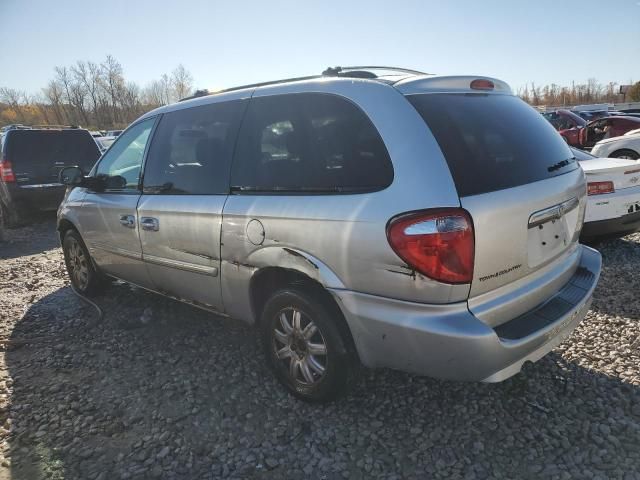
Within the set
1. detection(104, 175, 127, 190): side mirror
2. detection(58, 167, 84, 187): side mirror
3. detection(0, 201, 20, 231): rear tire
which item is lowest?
detection(0, 201, 20, 231): rear tire

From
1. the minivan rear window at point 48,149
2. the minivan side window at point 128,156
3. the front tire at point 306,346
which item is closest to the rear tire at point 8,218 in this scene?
the minivan rear window at point 48,149

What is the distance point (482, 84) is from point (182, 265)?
232 centimetres

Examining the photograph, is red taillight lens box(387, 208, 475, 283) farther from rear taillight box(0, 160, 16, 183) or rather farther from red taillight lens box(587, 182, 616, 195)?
rear taillight box(0, 160, 16, 183)

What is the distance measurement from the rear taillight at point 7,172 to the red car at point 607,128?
50.4ft

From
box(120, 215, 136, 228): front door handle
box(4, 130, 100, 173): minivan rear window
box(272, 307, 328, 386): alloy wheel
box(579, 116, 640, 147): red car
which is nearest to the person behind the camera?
box(272, 307, 328, 386): alloy wheel

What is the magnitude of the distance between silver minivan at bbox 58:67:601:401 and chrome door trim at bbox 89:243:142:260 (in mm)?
545

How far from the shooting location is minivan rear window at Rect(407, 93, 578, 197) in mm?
2158

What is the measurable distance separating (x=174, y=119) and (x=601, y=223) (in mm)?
4495

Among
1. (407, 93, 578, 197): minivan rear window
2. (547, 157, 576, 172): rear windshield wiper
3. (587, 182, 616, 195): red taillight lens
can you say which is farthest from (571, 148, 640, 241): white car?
(407, 93, 578, 197): minivan rear window

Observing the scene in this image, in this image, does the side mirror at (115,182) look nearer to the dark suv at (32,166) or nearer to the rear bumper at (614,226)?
the rear bumper at (614,226)

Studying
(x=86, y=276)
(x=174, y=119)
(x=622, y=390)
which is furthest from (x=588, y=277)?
(x=86, y=276)

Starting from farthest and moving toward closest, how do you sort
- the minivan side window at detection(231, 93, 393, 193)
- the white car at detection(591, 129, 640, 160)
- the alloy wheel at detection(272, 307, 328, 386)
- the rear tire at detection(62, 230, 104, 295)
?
the white car at detection(591, 129, 640, 160), the rear tire at detection(62, 230, 104, 295), the alloy wheel at detection(272, 307, 328, 386), the minivan side window at detection(231, 93, 393, 193)

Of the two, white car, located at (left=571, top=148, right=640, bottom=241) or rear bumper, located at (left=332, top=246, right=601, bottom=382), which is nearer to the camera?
rear bumper, located at (left=332, top=246, right=601, bottom=382)

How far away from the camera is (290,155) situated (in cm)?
267
